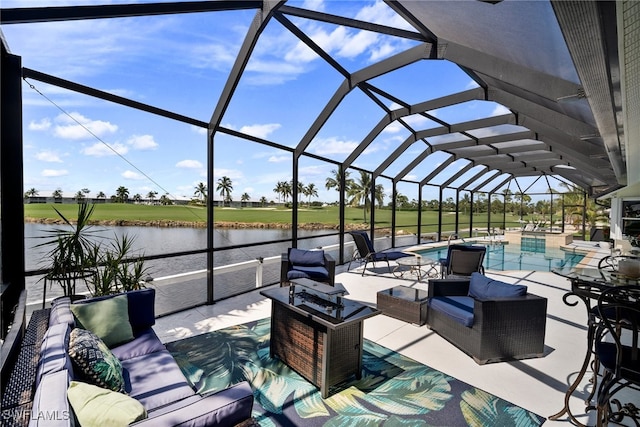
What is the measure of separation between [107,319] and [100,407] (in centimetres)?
168

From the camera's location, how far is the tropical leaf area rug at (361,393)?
2.38 metres

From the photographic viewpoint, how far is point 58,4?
2830 millimetres

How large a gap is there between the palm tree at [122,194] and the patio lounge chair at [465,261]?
633cm

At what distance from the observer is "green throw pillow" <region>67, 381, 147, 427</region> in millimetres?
1256

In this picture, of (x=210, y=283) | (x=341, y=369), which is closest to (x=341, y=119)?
(x=210, y=283)

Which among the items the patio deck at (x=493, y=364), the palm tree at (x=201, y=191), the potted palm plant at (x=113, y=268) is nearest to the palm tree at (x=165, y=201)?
the palm tree at (x=201, y=191)

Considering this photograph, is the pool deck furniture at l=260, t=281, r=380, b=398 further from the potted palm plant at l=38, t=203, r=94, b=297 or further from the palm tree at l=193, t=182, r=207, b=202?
the palm tree at l=193, t=182, r=207, b=202

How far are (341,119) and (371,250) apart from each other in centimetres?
342

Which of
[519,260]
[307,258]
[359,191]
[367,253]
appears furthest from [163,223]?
[359,191]

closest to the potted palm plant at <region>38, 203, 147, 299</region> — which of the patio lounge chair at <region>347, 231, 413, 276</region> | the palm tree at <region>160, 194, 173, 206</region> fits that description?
the palm tree at <region>160, 194, 173, 206</region>

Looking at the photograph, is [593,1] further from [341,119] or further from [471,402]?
[341,119]

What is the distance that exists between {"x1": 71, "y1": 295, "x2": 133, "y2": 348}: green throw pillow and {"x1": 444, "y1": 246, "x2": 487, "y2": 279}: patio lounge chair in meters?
5.53

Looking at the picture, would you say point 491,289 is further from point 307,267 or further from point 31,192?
point 31,192

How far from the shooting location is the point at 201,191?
5.75 m
